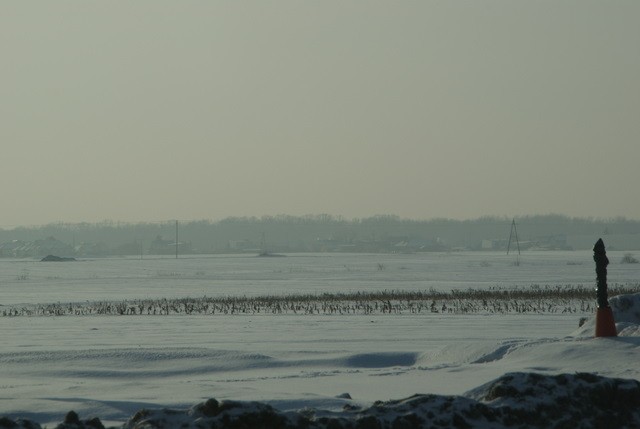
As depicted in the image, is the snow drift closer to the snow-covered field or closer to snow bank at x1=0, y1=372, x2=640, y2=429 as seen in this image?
snow bank at x1=0, y1=372, x2=640, y2=429

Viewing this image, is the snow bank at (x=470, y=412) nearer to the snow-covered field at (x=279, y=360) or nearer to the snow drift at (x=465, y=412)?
the snow drift at (x=465, y=412)

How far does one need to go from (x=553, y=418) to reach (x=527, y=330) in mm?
13720

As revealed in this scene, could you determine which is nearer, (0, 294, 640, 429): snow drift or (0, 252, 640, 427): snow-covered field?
(0, 294, 640, 429): snow drift

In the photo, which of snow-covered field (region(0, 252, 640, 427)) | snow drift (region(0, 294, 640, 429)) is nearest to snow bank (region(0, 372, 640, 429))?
snow drift (region(0, 294, 640, 429))

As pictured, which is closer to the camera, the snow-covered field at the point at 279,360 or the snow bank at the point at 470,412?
the snow bank at the point at 470,412

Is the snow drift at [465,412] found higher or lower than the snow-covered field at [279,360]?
higher

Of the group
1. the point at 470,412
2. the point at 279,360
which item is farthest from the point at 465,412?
the point at 279,360

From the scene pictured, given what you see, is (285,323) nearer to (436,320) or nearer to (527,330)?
(436,320)

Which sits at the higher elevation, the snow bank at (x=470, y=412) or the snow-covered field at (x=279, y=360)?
the snow bank at (x=470, y=412)

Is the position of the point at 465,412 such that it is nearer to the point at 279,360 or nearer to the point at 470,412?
the point at 470,412

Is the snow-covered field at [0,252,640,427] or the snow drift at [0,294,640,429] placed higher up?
the snow drift at [0,294,640,429]

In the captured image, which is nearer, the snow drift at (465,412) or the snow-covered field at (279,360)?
the snow drift at (465,412)

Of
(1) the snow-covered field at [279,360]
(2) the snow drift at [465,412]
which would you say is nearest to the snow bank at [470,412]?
(2) the snow drift at [465,412]

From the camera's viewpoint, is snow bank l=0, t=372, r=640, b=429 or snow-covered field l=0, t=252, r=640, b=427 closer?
snow bank l=0, t=372, r=640, b=429
